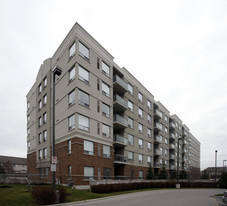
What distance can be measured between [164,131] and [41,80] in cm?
3299

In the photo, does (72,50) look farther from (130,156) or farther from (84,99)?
(130,156)

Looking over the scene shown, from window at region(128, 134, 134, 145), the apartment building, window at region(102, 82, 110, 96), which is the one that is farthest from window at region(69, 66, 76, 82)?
window at region(128, 134, 134, 145)

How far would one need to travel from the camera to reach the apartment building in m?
25.1

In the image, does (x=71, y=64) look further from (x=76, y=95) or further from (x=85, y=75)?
(x=76, y=95)

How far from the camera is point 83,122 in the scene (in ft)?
83.6

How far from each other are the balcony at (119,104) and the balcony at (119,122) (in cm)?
167

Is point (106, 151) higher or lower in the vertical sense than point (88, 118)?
lower

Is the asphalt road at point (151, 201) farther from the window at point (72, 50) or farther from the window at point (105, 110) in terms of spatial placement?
the window at point (72, 50)

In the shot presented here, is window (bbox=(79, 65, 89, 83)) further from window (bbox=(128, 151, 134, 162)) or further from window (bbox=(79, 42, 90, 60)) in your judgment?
window (bbox=(128, 151, 134, 162))

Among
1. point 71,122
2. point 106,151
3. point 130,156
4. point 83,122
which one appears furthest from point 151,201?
point 130,156

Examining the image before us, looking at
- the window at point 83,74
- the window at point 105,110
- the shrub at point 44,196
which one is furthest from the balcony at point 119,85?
the shrub at point 44,196

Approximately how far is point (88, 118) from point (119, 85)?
9.00 m

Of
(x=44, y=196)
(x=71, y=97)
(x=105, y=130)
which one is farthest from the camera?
(x=105, y=130)

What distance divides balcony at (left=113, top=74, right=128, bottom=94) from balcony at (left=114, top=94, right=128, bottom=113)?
1.69 metres
